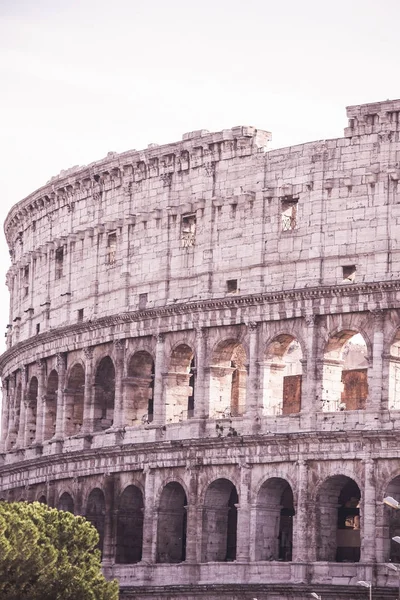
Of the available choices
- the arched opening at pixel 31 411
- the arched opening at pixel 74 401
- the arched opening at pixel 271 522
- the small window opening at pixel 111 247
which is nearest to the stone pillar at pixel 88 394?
the arched opening at pixel 74 401

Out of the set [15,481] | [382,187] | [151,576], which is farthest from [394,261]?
[15,481]

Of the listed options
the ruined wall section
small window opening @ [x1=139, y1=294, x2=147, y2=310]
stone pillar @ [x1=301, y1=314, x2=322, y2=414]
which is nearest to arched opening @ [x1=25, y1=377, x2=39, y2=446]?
the ruined wall section

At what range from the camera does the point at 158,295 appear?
85000mm

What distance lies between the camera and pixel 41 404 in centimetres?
9262

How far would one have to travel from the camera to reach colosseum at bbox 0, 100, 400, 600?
77.2 metres

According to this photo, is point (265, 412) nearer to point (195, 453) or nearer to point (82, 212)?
point (195, 453)

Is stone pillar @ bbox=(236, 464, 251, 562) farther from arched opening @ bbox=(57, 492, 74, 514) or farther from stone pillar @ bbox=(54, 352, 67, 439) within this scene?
stone pillar @ bbox=(54, 352, 67, 439)

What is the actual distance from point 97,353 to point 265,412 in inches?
417

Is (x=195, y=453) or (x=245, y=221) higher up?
(x=245, y=221)

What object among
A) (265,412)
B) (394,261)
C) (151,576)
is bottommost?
(151,576)

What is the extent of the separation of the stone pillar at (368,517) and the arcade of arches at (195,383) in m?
2.42

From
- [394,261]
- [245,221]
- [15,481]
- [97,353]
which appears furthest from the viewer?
[15,481]

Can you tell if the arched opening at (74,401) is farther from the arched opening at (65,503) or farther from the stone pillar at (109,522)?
the stone pillar at (109,522)

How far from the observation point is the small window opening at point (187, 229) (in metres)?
84.7
